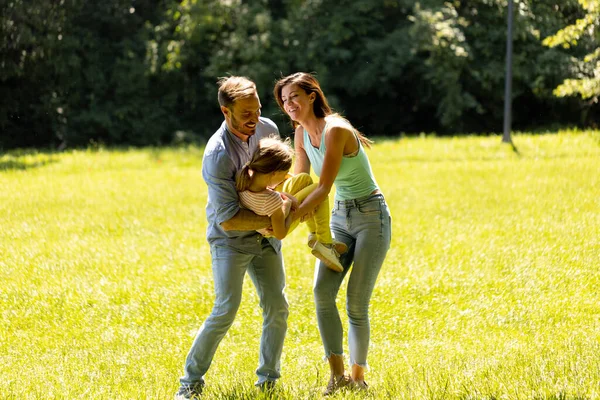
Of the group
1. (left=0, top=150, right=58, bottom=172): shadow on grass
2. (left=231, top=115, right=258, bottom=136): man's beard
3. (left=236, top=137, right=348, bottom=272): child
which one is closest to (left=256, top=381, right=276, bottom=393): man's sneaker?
(left=236, top=137, right=348, bottom=272): child

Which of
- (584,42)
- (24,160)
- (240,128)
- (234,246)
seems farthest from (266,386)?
(584,42)

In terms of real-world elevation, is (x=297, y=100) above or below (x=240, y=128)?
above

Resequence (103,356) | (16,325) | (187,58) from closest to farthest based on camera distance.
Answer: (103,356), (16,325), (187,58)

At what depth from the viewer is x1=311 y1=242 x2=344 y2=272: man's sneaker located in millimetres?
5051

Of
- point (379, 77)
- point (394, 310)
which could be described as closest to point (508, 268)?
point (394, 310)

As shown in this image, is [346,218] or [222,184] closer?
[222,184]

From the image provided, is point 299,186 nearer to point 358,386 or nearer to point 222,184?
point 222,184

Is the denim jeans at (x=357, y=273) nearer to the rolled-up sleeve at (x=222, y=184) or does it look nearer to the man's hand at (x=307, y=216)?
the man's hand at (x=307, y=216)

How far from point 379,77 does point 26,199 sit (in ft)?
52.7

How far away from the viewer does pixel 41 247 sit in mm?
10898

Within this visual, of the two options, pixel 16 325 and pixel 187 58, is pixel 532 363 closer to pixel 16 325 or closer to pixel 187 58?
pixel 16 325

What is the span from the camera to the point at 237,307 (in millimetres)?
Answer: 5141

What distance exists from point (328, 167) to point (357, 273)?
69 cm

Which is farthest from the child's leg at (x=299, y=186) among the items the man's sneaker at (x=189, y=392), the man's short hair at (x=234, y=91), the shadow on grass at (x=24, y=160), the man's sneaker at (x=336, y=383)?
the shadow on grass at (x=24, y=160)
